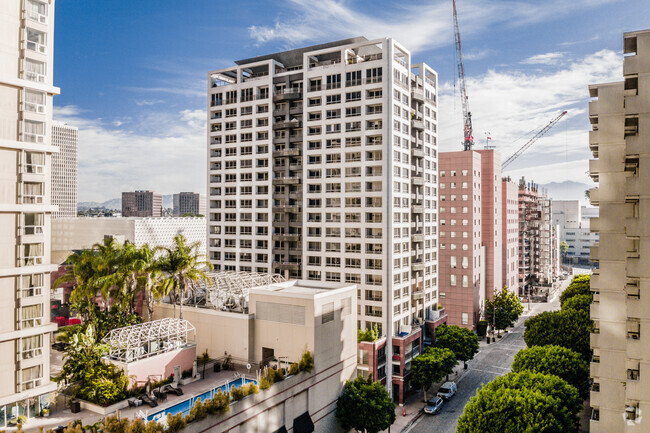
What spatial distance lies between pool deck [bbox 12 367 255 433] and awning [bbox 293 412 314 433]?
6.04 meters

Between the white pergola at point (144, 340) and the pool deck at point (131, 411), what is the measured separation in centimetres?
409

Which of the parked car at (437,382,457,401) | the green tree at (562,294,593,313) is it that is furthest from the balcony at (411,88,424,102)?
the parked car at (437,382,457,401)

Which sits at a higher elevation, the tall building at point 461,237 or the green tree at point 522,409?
the tall building at point 461,237

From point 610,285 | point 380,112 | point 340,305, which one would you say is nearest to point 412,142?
point 380,112

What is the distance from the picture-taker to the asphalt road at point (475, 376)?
59.6 meters

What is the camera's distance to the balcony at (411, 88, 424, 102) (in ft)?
260

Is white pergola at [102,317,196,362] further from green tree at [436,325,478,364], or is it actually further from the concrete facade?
the concrete facade

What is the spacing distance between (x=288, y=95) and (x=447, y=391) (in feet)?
185

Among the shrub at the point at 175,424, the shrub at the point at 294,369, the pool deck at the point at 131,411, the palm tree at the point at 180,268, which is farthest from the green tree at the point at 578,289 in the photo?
the shrub at the point at 175,424

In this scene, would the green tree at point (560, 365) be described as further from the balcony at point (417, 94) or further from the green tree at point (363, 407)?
the balcony at point (417, 94)

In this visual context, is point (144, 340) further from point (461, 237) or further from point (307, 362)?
point (461, 237)

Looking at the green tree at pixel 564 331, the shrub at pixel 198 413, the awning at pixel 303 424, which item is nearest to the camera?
the shrub at pixel 198 413

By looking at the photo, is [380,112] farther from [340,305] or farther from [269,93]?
[340,305]

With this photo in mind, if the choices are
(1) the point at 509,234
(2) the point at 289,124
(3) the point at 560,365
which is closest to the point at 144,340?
(3) the point at 560,365
